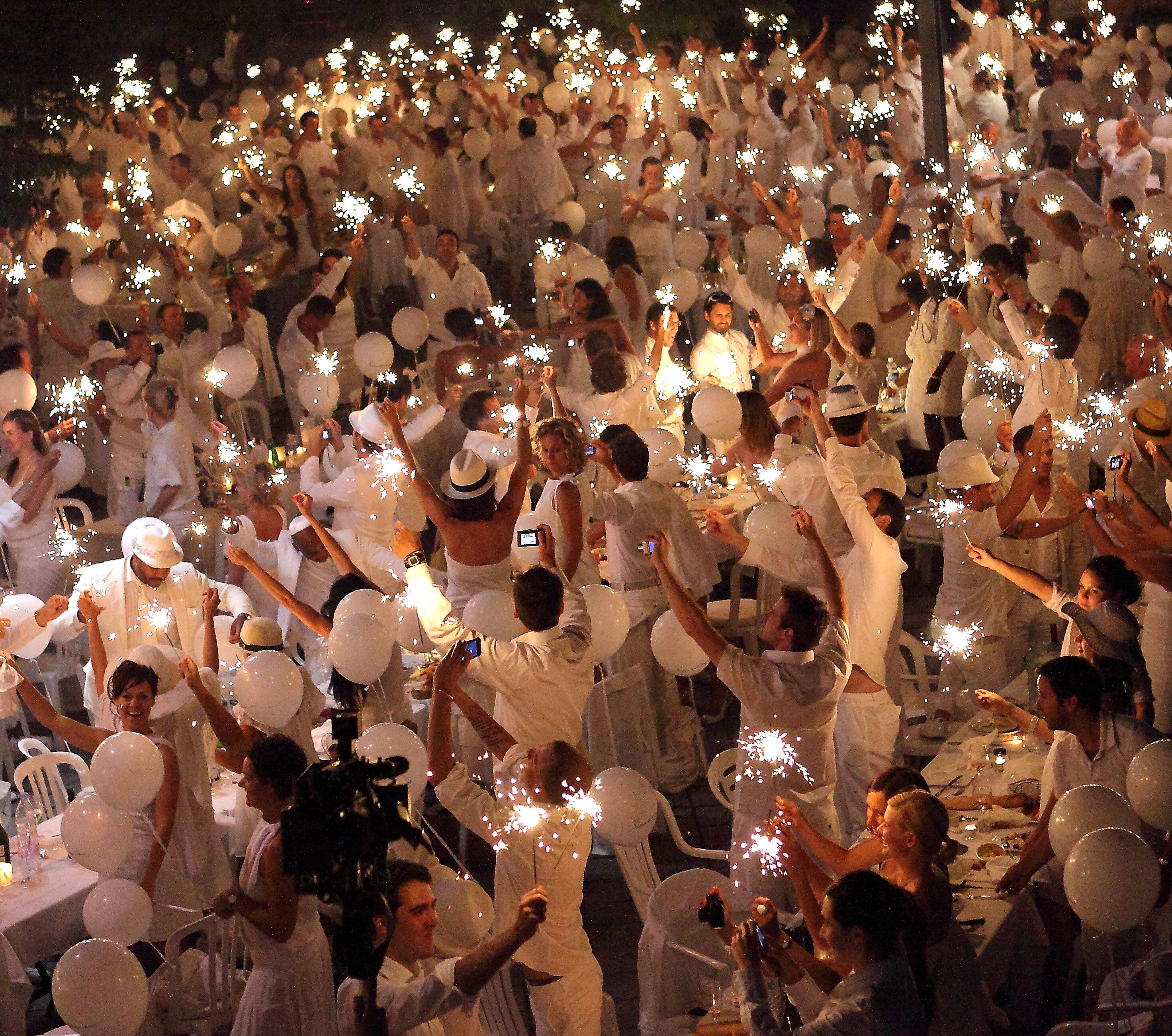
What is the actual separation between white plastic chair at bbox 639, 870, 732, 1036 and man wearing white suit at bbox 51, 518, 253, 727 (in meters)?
2.30

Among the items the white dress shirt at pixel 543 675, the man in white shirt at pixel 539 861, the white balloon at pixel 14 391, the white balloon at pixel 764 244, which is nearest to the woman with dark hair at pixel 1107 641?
the white dress shirt at pixel 543 675

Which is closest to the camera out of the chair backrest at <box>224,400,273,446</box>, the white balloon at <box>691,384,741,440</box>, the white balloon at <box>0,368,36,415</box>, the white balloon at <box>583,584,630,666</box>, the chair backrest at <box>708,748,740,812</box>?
the chair backrest at <box>708,748,740,812</box>

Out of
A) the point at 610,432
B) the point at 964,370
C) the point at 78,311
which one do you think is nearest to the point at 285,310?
the point at 78,311

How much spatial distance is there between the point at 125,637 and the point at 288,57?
555 inches

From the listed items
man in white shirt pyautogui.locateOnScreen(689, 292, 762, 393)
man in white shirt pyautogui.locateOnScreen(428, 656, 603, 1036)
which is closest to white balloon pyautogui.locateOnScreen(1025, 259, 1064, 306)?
man in white shirt pyautogui.locateOnScreen(689, 292, 762, 393)

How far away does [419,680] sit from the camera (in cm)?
605

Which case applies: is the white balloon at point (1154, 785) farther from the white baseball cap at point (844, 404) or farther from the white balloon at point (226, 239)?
the white balloon at point (226, 239)

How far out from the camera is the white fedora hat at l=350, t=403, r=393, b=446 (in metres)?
6.66

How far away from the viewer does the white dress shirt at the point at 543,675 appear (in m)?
4.43

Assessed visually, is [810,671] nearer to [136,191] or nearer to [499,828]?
[499,828]

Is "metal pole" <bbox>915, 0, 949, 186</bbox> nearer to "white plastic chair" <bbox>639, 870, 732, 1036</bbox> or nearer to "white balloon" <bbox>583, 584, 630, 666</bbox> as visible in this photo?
"white balloon" <bbox>583, 584, 630, 666</bbox>

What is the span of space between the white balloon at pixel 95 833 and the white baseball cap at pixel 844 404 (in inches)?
122

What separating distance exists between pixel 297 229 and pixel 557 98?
409cm

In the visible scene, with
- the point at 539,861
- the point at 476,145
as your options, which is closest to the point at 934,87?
the point at 476,145
